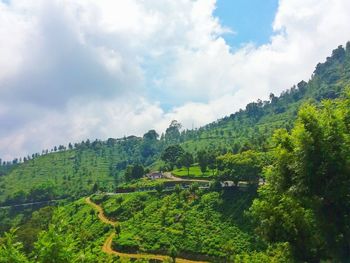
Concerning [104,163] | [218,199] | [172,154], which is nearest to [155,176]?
[172,154]

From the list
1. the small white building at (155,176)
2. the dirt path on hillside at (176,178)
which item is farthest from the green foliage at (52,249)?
the small white building at (155,176)

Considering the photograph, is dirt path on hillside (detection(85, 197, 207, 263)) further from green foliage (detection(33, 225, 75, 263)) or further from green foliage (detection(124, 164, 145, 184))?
green foliage (detection(33, 225, 75, 263))

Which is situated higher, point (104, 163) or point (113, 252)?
point (104, 163)

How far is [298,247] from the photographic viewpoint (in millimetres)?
18016

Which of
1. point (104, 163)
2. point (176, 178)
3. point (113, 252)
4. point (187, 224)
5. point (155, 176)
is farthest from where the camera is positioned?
point (104, 163)

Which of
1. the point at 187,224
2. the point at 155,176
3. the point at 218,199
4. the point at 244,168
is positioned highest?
the point at 155,176

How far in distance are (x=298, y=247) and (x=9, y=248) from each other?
1192cm

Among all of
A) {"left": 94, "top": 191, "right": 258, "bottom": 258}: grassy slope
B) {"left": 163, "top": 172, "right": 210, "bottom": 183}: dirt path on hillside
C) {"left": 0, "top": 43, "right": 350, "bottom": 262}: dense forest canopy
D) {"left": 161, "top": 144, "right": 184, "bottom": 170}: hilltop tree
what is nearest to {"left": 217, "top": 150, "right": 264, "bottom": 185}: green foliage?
{"left": 0, "top": 43, "right": 350, "bottom": 262}: dense forest canopy

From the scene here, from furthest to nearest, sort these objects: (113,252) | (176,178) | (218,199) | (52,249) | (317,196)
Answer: (176,178), (218,199), (113,252), (317,196), (52,249)

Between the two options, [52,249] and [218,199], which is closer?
[52,249]

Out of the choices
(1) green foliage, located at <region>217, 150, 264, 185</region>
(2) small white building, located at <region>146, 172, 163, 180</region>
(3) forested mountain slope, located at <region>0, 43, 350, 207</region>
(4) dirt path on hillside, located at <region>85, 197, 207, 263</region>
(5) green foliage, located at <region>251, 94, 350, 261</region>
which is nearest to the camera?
(5) green foliage, located at <region>251, 94, 350, 261</region>

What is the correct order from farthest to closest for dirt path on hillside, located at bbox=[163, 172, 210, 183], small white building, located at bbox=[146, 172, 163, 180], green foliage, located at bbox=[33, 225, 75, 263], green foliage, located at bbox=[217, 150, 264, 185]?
small white building, located at bbox=[146, 172, 163, 180], dirt path on hillside, located at bbox=[163, 172, 210, 183], green foliage, located at bbox=[217, 150, 264, 185], green foliage, located at bbox=[33, 225, 75, 263]

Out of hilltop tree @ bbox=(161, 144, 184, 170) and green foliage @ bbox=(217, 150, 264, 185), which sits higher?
hilltop tree @ bbox=(161, 144, 184, 170)

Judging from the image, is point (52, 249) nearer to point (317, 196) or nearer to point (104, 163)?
point (317, 196)
